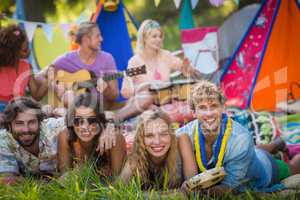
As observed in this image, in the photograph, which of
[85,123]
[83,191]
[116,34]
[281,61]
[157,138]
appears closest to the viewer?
[83,191]

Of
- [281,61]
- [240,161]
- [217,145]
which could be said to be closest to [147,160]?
[217,145]

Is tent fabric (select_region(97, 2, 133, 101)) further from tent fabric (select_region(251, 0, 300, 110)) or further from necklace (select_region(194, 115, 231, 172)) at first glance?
necklace (select_region(194, 115, 231, 172))

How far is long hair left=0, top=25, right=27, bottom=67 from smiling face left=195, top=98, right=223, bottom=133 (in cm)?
158

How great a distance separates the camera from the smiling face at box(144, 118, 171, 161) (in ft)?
9.39

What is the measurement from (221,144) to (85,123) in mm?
770

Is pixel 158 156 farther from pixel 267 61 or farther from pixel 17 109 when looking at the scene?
pixel 267 61

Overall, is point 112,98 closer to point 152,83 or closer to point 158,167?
point 152,83

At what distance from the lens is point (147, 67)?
4441 mm

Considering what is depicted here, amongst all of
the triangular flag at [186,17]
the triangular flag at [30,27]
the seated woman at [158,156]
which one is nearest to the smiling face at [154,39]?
the triangular flag at [186,17]

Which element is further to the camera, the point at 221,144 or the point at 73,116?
the point at 73,116

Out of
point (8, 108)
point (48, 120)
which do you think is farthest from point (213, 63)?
point (8, 108)

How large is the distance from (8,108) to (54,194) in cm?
70

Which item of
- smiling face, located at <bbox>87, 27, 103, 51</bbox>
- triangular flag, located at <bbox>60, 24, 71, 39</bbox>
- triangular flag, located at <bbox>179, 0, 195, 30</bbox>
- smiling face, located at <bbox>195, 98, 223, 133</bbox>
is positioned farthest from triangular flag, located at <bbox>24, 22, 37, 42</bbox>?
smiling face, located at <bbox>195, 98, 223, 133</bbox>

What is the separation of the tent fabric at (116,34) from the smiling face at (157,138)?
6.50 feet
